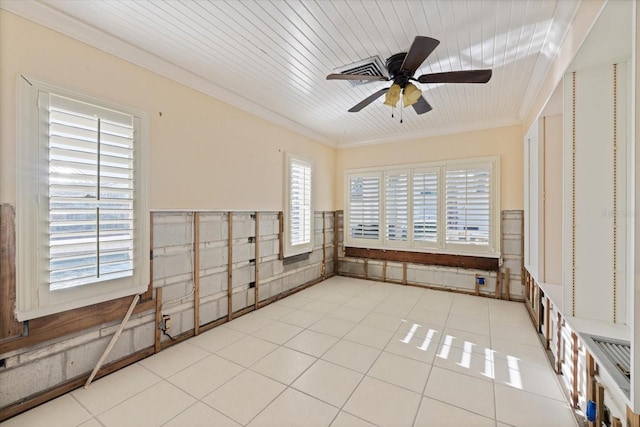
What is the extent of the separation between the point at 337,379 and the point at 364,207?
355cm

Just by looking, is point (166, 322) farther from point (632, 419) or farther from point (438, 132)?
point (438, 132)

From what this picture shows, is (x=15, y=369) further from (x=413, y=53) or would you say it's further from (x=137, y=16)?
(x=413, y=53)

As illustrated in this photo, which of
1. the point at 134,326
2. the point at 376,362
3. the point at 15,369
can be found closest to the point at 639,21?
the point at 376,362

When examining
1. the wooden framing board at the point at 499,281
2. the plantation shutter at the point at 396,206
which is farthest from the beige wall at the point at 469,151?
the wooden framing board at the point at 499,281

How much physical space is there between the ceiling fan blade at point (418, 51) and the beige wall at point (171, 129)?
7.18ft

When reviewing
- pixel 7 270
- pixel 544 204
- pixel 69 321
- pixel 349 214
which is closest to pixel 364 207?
pixel 349 214

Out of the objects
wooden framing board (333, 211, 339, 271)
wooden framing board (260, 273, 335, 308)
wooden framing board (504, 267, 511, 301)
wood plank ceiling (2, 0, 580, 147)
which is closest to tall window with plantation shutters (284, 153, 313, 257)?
wooden framing board (260, 273, 335, 308)

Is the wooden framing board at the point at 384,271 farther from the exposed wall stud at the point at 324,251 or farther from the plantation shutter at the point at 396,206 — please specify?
the exposed wall stud at the point at 324,251

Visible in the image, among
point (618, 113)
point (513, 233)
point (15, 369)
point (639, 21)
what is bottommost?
point (15, 369)

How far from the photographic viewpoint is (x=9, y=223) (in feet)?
5.83

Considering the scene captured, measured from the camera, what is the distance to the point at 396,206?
16.3 ft

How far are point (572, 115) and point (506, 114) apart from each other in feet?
8.07

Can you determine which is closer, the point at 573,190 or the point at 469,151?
the point at 573,190

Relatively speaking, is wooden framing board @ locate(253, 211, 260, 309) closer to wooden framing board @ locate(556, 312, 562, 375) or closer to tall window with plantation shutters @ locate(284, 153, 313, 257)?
tall window with plantation shutters @ locate(284, 153, 313, 257)
